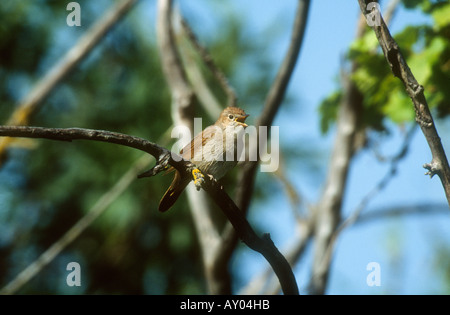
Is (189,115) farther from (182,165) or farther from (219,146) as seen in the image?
(182,165)

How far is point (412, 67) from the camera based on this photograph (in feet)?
14.5

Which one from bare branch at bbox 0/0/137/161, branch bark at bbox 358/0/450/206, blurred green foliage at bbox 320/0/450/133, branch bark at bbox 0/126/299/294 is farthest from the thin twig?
branch bark at bbox 358/0/450/206

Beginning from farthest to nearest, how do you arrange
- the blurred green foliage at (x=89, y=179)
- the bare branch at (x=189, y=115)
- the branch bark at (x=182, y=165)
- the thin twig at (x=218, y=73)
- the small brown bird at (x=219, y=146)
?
the blurred green foliage at (x=89, y=179) → the thin twig at (x=218, y=73) → the bare branch at (x=189, y=115) → the small brown bird at (x=219, y=146) → the branch bark at (x=182, y=165)

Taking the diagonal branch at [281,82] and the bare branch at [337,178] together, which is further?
the bare branch at [337,178]

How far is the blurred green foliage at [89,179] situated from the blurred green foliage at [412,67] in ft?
9.40

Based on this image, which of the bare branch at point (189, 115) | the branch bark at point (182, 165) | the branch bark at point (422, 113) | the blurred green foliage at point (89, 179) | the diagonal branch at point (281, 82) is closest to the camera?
the branch bark at point (182, 165)

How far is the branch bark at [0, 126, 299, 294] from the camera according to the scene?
7.91 ft

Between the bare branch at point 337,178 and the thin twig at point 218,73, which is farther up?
the thin twig at point 218,73

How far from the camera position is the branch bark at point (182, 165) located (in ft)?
7.91

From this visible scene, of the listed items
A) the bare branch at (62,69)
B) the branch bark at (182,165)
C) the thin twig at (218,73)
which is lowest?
the branch bark at (182,165)

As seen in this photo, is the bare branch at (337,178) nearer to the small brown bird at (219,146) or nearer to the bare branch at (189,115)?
the bare branch at (189,115)

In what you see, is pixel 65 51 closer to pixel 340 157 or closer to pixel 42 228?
pixel 42 228

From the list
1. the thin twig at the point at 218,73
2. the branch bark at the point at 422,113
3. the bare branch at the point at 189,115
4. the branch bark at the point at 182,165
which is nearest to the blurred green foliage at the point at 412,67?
the thin twig at the point at 218,73
